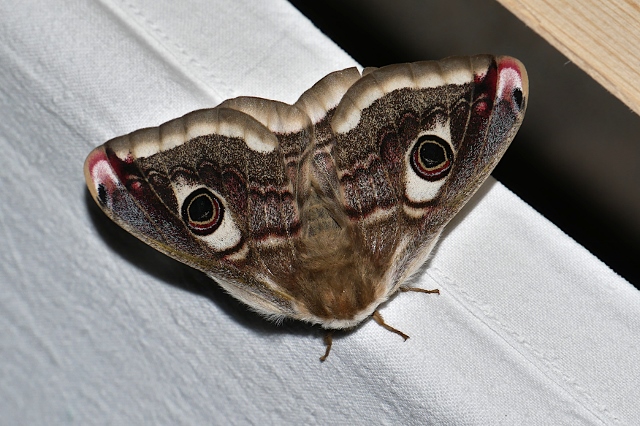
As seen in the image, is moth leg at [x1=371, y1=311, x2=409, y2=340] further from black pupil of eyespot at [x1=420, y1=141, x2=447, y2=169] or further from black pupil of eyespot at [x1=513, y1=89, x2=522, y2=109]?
black pupil of eyespot at [x1=513, y1=89, x2=522, y2=109]

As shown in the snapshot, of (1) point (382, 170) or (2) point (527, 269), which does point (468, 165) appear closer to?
(1) point (382, 170)

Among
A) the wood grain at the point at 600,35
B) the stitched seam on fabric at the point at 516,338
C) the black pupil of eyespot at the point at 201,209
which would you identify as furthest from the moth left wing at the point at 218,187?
the wood grain at the point at 600,35

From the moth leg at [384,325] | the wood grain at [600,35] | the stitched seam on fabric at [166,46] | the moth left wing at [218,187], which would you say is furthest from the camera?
the stitched seam on fabric at [166,46]

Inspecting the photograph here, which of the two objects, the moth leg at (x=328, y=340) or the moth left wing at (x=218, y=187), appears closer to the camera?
the moth left wing at (x=218, y=187)

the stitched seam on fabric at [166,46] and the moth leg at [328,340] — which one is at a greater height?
the stitched seam on fabric at [166,46]

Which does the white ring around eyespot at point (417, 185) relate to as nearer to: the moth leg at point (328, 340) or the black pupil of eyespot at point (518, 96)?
the black pupil of eyespot at point (518, 96)

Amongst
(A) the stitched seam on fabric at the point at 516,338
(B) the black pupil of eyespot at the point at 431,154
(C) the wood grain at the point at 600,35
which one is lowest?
(A) the stitched seam on fabric at the point at 516,338

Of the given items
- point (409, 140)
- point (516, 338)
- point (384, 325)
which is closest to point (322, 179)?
point (409, 140)

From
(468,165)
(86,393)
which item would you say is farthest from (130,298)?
(468,165)
